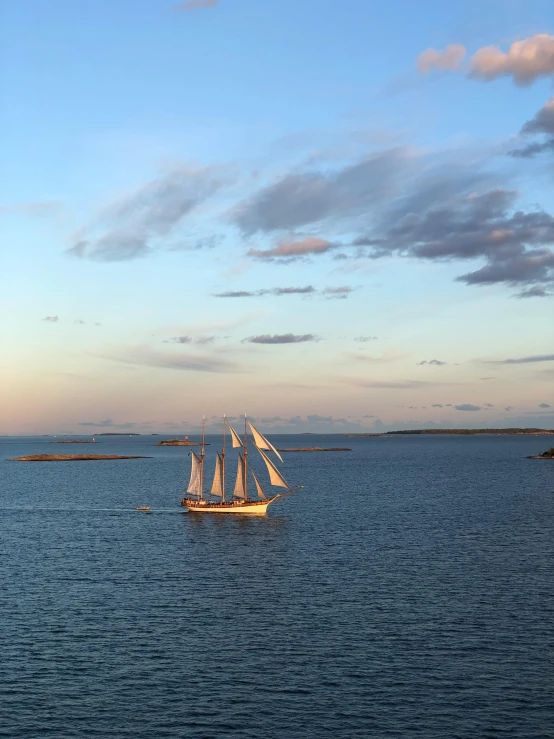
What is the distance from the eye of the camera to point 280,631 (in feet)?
177

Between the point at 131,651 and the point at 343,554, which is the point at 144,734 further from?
the point at 343,554

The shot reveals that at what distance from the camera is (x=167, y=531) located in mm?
101125

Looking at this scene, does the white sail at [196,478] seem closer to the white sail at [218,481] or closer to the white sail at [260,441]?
the white sail at [218,481]

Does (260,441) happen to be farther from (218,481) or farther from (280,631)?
(280,631)

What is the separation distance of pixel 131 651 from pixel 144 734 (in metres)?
11.5

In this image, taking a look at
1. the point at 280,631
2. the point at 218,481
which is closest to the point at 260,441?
the point at 218,481

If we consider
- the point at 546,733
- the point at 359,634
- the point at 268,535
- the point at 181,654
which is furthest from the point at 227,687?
the point at 268,535

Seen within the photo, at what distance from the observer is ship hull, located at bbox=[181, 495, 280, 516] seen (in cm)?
11788

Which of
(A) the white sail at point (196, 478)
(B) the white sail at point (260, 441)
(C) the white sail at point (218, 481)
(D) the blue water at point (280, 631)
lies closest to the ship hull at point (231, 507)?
(A) the white sail at point (196, 478)

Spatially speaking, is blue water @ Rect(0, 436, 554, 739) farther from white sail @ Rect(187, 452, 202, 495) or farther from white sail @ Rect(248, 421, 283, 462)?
white sail @ Rect(187, 452, 202, 495)

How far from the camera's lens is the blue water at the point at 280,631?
40.4m

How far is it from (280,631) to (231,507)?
6602 cm

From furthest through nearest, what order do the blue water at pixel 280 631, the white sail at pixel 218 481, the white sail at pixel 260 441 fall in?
the white sail at pixel 218 481, the white sail at pixel 260 441, the blue water at pixel 280 631

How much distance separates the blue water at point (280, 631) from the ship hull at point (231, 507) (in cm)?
1342
